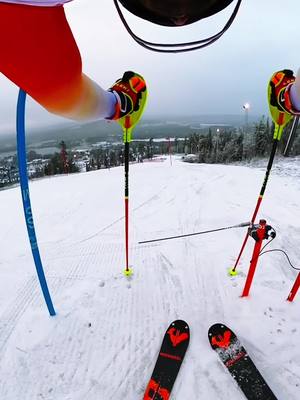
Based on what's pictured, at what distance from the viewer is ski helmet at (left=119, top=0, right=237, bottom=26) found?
1.01 m

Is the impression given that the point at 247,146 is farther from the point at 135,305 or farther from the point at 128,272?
the point at 135,305

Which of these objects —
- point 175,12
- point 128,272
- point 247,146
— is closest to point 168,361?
point 128,272

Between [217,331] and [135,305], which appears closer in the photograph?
[217,331]

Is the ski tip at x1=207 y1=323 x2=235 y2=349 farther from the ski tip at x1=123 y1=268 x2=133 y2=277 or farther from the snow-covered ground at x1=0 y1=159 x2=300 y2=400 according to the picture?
the ski tip at x1=123 y1=268 x2=133 y2=277

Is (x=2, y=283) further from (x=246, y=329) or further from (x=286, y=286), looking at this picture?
(x=286, y=286)

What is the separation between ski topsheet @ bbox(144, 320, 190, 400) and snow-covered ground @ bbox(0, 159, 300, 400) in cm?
7

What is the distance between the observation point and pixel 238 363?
206cm

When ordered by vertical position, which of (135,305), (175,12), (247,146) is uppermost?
(175,12)

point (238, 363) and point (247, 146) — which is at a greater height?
point (238, 363)

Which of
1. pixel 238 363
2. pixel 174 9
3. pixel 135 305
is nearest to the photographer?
pixel 174 9

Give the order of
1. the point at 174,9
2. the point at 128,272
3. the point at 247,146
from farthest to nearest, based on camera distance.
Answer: the point at 247,146, the point at 128,272, the point at 174,9

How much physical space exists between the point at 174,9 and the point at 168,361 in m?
2.37

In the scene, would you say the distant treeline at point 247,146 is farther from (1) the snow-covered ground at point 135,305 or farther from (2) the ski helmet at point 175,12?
(2) the ski helmet at point 175,12

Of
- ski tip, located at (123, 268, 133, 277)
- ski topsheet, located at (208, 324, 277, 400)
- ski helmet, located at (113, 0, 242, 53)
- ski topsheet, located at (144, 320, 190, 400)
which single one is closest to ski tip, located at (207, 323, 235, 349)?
ski topsheet, located at (208, 324, 277, 400)
